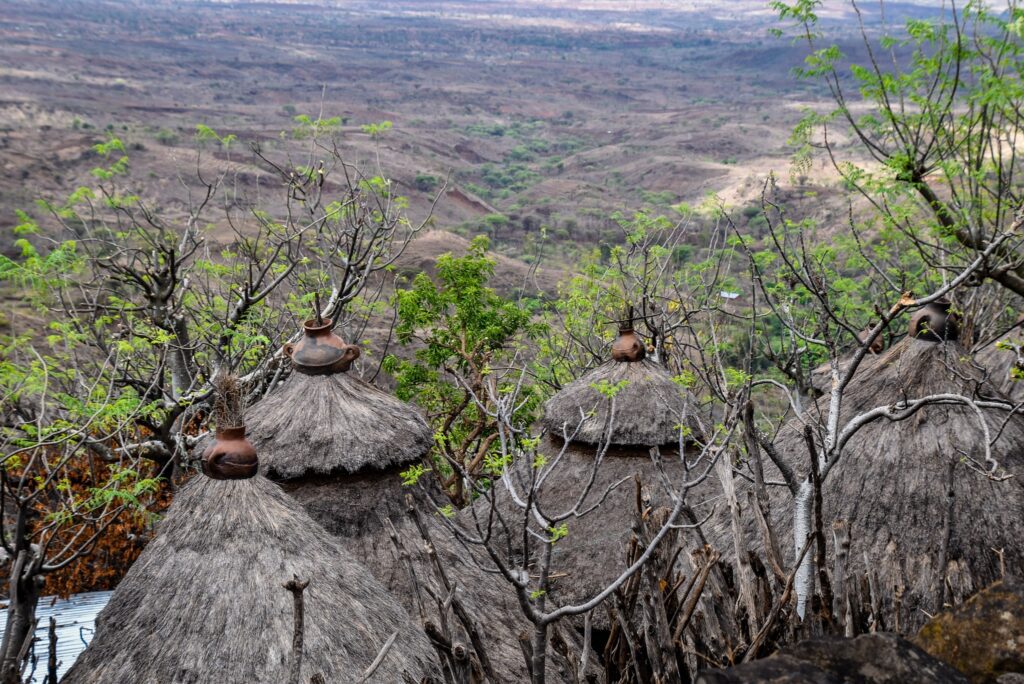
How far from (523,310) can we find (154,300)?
5438 millimetres

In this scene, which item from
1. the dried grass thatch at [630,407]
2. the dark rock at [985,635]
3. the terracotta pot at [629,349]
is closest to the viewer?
the dark rock at [985,635]

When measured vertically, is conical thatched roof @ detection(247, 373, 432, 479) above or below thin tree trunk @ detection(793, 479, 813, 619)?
below

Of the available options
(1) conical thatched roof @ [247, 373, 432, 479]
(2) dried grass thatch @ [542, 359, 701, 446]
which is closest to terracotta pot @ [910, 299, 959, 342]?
(2) dried grass thatch @ [542, 359, 701, 446]

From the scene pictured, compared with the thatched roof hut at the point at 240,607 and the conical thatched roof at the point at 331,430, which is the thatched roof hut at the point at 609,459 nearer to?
the conical thatched roof at the point at 331,430

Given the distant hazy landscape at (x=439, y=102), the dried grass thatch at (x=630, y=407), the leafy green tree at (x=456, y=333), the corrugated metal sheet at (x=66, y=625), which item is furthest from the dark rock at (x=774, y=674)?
the distant hazy landscape at (x=439, y=102)

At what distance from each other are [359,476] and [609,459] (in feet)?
8.20

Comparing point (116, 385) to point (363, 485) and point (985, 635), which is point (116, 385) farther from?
point (985, 635)

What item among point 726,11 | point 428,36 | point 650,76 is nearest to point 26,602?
point 650,76

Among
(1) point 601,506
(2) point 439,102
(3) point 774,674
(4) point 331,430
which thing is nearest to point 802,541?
(3) point 774,674

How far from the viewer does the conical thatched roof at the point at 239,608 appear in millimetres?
4051

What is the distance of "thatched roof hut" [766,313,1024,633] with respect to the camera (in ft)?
20.5

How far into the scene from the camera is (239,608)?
4.19 metres

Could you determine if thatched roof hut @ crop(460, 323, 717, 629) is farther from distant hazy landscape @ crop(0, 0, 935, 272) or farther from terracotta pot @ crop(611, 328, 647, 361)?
distant hazy landscape @ crop(0, 0, 935, 272)

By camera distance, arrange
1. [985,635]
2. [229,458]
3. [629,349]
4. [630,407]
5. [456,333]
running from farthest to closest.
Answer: [456,333] → [629,349] → [630,407] → [229,458] → [985,635]
